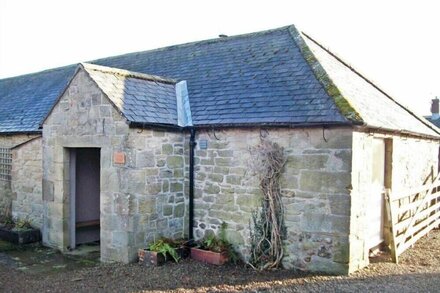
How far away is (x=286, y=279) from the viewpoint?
6.77 meters

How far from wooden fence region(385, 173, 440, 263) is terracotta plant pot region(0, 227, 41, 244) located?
26.0 ft

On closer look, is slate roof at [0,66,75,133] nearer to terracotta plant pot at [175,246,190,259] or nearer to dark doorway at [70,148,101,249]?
dark doorway at [70,148,101,249]

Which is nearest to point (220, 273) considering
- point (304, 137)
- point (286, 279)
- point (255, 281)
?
point (255, 281)

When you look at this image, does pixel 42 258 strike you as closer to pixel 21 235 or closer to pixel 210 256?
pixel 21 235

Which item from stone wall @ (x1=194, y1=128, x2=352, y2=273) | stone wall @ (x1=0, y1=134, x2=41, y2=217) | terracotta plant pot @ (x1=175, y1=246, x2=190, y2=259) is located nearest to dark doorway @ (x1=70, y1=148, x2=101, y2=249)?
stone wall @ (x1=0, y1=134, x2=41, y2=217)

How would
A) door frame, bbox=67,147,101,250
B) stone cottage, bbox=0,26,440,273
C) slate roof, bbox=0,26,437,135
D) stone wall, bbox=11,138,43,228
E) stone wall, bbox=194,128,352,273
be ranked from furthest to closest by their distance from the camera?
stone wall, bbox=11,138,43,228 → door frame, bbox=67,147,101,250 → slate roof, bbox=0,26,437,135 → stone cottage, bbox=0,26,440,273 → stone wall, bbox=194,128,352,273

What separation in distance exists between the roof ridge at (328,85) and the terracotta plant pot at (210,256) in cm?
337

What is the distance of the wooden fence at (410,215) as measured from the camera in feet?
26.7

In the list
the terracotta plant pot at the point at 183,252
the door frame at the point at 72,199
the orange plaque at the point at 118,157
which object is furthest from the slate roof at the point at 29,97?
the terracotta plant pot at the point at 183,252

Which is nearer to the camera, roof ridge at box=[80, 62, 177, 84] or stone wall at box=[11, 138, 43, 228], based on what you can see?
roof ridge at box=[80, 62, 177, 84]

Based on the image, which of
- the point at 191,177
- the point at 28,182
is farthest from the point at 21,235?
the point at 191,177

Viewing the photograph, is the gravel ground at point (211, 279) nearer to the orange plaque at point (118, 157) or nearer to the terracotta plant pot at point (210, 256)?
the terracotta plant pot at point (210, 256)

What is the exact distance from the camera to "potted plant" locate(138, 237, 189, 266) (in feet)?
24.6

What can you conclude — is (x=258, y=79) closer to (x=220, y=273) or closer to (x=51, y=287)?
(x=220, y=273)
